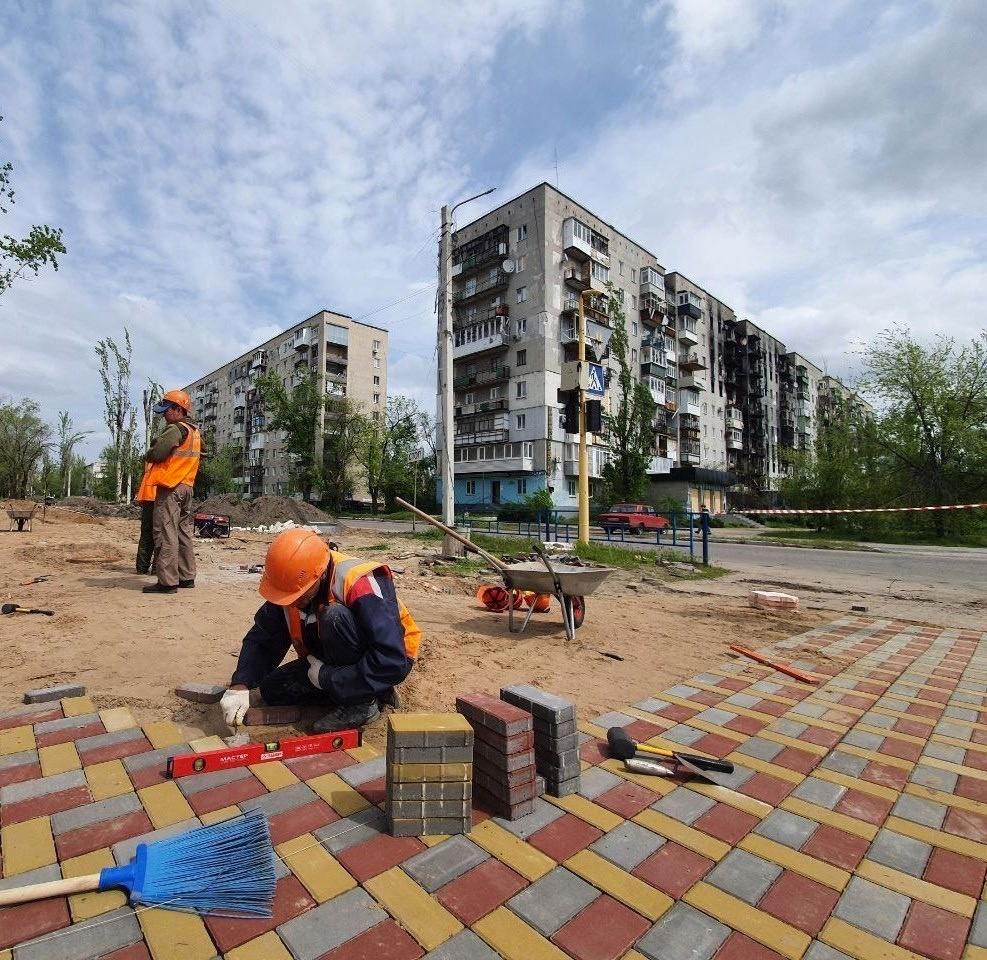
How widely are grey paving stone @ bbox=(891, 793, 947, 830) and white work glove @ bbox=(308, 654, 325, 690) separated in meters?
2.64

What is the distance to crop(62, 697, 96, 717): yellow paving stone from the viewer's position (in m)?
2.99

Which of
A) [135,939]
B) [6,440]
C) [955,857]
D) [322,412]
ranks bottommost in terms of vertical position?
[955,857]

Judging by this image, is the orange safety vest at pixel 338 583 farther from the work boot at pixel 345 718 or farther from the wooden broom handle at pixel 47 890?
the wooden broom handle at pixel 47 890

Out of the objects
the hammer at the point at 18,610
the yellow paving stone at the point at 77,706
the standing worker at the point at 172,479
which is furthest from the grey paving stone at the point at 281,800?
the standing worker at the point at 172,479

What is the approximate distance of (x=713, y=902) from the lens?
1.71 meters

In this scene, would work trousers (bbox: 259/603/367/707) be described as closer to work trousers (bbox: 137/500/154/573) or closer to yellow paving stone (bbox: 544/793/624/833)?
yellow paving stone (bbox: 544/793/624/833)

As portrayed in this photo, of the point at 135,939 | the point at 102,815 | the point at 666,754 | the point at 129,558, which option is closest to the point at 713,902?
the point at 666,754

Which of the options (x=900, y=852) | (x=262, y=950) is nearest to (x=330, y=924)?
(x=262, y=950)

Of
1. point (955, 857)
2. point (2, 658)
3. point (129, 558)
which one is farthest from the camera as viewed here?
point (129, 558)

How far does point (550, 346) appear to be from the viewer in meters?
37.0

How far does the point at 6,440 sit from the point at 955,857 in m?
52.5

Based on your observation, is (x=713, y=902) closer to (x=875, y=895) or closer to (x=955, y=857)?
(x=875, y=895)

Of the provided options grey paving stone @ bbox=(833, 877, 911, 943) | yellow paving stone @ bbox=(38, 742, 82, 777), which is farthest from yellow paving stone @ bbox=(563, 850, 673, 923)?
yellow paving stone @ bbox=(38, 742, 82, 777)

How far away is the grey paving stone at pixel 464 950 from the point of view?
4.76 ft
